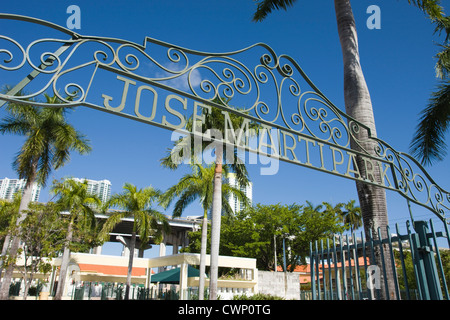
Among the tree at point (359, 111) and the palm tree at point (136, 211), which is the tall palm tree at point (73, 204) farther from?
the tree at point (359, 111)

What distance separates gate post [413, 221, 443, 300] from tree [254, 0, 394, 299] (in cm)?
93

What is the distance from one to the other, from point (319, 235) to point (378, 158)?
92.1ft

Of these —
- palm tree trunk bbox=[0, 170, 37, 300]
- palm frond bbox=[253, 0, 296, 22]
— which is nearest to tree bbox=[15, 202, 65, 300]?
palm tree trunk bbox=[0, 170, 37, 300]

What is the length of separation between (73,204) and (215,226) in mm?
8588

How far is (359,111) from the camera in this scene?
22.2ft

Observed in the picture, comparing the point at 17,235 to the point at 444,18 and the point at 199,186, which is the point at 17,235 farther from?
the point at 444,18

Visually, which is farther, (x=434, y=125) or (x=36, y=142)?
(x=36, y=142)

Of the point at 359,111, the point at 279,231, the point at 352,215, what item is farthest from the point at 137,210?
the point at 352,215

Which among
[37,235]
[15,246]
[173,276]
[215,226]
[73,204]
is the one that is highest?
[73,204]

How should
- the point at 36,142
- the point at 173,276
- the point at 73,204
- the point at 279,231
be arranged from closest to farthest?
the point at 36,142 < the point at 73,204 < the point at 173,276 < the point at 279,231

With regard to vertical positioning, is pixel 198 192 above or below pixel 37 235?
above

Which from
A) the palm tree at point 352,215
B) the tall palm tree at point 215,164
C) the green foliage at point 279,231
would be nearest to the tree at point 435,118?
the tall palm tree at point 215,164

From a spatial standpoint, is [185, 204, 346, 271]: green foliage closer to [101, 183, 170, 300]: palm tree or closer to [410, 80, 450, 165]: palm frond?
[101, 183, 170, 300]: palm tree

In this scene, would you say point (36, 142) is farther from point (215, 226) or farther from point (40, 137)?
point (215, 226)
